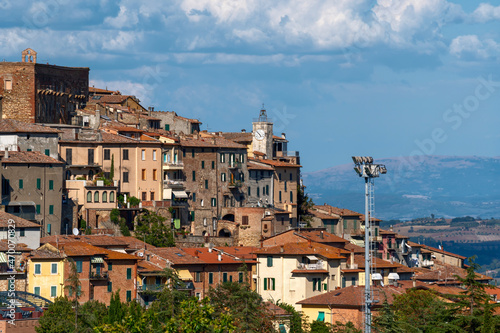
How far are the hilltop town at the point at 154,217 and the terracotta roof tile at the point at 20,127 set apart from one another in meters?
0.15

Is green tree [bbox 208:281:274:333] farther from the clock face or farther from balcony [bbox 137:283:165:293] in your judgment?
the clock face

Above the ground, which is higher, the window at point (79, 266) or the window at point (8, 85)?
the window at point (8, 85)

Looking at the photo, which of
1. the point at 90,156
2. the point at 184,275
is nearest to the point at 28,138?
the point at 90,156

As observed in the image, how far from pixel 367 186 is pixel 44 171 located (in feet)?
109

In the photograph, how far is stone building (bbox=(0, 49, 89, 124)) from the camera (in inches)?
3917

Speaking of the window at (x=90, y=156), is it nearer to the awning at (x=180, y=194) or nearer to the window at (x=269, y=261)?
the awning at (x=180, y=194)

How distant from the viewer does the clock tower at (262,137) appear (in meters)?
114

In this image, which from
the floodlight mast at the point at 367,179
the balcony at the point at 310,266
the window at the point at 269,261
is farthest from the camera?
the window at the point at 269,261

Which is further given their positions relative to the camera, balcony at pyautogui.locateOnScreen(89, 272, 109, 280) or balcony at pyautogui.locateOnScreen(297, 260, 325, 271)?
balcony at pyautogui.locateOnScreen(297, 260, 325, 271)

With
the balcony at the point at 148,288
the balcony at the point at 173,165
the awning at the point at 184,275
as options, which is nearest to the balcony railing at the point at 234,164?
the balcony at the point at 173,165

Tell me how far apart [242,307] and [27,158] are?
23.9 m

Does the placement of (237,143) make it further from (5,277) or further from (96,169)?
(5,277)

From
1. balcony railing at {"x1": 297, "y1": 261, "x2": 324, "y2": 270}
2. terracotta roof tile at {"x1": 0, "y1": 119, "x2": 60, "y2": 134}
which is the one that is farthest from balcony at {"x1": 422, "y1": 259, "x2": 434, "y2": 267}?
terracotta roof tile at {"x1": 0, "y1": 119, "x2": 60, "y2": 134}

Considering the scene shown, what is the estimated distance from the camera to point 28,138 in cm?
9012
